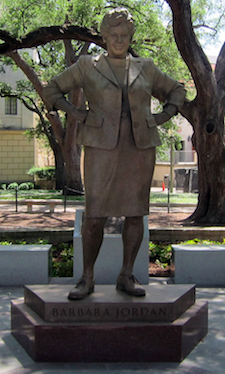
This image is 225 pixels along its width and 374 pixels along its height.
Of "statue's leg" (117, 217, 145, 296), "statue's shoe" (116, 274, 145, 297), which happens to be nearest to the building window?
"statue's leg" (117, 217, 145, 296)

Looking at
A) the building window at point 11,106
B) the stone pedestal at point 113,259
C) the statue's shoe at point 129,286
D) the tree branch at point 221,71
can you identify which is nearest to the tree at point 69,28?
the tree branch at point 221,71

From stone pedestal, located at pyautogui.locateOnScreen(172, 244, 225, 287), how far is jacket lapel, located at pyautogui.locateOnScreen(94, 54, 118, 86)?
9.41ft

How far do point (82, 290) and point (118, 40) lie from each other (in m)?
2.15

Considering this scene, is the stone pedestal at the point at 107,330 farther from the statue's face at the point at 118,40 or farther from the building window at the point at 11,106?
the building window at the point at 11,106

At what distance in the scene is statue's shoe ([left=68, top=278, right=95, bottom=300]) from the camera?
12.9 feet

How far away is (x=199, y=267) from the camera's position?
6.20 m

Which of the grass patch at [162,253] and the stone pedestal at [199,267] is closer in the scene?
the stone pedestal at [199,267]

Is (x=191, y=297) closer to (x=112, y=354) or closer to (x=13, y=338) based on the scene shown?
(x=112, y=354)

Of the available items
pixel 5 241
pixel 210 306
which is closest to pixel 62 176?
pixel 5 241

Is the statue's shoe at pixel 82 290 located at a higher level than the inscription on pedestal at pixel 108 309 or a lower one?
higher

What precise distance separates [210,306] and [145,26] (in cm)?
1232

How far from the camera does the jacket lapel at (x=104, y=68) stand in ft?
13.3

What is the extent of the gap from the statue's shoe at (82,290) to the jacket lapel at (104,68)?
1723mm

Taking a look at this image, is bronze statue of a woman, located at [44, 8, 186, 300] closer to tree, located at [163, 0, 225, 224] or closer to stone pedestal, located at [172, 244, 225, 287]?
stone pedestal, located at [172, 244, 225, 287]
